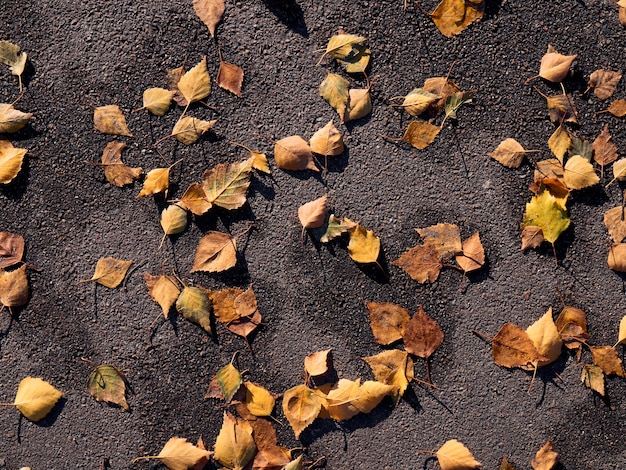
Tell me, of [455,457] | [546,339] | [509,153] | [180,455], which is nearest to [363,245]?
[509,153]

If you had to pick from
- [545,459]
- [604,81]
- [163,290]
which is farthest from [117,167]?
[545,459]

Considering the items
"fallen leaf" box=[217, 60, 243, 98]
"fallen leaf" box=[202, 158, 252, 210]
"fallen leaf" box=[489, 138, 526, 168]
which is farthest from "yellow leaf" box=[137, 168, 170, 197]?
"fallen leaf" box=[489, 138, 526, 168]

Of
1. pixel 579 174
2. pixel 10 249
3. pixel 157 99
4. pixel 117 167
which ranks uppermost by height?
pixel 157 99

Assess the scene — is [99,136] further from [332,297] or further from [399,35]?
[399,35]

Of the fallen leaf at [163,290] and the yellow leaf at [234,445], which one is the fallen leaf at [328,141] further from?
the yellow leaf at [234,445]

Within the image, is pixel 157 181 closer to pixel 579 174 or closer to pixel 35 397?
pixel 35 397

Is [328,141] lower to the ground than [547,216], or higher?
higher

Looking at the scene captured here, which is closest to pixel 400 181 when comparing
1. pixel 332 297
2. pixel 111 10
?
pixel 332 297

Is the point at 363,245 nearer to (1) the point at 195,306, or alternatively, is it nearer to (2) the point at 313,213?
(2) the point at 313,213
